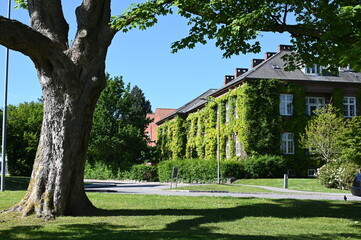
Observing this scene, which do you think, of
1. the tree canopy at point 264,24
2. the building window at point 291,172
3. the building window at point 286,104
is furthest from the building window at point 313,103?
the tree canopy at point 264,24

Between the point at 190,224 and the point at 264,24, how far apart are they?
5.53 meters

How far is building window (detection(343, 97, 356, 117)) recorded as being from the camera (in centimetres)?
3934

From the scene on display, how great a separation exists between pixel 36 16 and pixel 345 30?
295 inches

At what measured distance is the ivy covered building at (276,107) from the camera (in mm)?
35938

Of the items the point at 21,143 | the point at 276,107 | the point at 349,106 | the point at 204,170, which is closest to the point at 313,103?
the point at 349,106

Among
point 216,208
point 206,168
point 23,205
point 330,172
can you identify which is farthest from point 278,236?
point 206,168

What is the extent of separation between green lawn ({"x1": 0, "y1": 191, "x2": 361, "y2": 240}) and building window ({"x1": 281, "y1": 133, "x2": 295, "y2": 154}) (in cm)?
2552

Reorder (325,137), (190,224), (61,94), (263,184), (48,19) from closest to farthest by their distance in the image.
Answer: (190,224)
(61,94)
(48,19)
(263,184)
(325,137)

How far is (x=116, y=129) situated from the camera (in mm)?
50906

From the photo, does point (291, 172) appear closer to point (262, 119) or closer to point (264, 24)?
point (262, 119)

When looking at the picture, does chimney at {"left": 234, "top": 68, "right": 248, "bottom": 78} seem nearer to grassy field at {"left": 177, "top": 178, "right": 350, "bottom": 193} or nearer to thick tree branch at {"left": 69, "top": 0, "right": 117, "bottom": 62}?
grassy field at {"left": 177, "top": 178, "right": 350, "bottom": 193}

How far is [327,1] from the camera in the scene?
10875mm

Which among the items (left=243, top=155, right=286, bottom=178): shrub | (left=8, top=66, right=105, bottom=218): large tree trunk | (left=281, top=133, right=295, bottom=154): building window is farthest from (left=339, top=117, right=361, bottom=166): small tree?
(left=8, top=66, right=105, bottom=218): large tree trunk

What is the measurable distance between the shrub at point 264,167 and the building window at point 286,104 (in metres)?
5.11
